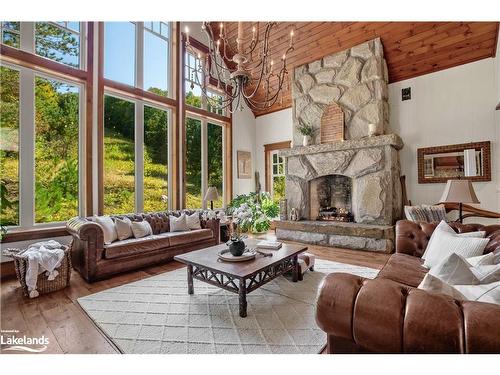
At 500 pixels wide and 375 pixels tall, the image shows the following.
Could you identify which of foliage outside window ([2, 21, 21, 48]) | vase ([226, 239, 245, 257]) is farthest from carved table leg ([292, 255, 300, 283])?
foliage outside window ([2, 21, 21, 48])

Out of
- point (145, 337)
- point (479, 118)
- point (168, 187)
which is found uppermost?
point (479, 118)

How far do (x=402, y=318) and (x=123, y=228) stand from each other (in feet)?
11.6

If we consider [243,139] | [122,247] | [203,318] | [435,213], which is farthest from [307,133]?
[203,318]

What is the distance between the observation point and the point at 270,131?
6.92 m

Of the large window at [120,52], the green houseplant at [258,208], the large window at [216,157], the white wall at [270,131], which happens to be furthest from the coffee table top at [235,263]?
the white wall at [270,131]

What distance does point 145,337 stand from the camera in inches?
73.7

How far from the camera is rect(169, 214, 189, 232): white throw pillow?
421 cm

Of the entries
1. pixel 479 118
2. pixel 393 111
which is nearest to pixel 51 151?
pixel 393 111

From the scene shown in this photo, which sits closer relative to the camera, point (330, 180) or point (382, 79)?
point (382, 79)

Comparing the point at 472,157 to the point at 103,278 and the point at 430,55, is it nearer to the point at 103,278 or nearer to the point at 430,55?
the point at 430,55

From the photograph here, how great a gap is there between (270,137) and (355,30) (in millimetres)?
3081

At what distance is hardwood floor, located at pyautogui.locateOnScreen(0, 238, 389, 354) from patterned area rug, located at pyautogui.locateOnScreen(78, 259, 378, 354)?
85 mm

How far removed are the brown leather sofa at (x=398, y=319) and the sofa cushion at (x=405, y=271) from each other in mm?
961

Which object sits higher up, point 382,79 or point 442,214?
point 382,79
